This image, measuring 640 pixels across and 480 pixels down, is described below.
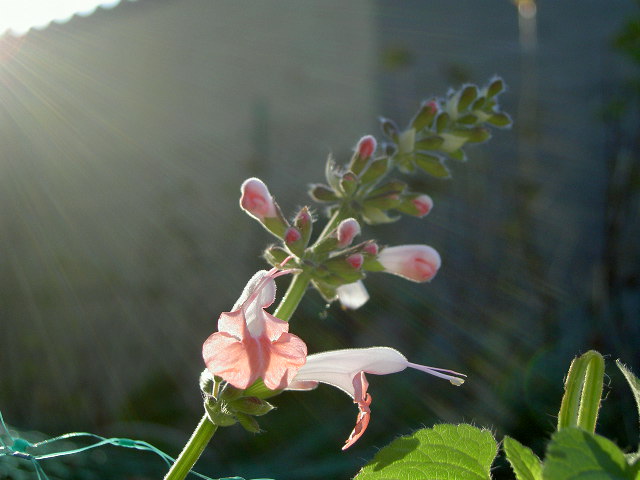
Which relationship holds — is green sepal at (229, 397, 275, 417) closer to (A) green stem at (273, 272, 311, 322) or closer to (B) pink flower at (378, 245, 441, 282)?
(A) green stem at (273, 272, 311, 322)

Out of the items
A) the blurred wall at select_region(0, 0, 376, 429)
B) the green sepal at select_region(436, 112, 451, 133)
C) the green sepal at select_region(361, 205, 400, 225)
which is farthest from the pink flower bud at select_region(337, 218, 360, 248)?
the blurred wall at select_region(0, 0, 376, 429)

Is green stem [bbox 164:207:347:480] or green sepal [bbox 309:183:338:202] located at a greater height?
green sepal [bbox 309:183:338:202]

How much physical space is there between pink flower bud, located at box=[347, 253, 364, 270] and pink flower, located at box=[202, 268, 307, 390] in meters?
0.16

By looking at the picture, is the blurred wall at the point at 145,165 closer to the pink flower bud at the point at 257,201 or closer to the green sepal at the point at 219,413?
Result: the pink flower bud at the point at 257,201

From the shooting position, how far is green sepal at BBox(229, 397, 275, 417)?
721 mm

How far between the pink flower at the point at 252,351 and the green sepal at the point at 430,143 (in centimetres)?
47

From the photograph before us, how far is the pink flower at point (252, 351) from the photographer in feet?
2.07

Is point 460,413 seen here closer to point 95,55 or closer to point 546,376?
point 546,376

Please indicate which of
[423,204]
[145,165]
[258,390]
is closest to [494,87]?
[423,204]

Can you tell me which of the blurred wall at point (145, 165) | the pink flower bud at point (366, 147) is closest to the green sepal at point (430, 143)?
the pink flower bud at point (366, 147)

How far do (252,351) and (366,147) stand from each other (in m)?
0.42

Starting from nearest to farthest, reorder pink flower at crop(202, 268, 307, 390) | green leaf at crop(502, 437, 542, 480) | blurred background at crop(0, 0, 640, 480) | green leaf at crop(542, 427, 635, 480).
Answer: green leaf at crop(542, 427, 635, 480), green leaf at crop(502, 437, 542, 480), pink flower at crop(202, 268, 307, 390), blurred background at crop(0, 0, 640, 480)

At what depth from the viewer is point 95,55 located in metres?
5.20

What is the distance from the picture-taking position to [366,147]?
0.97 m
